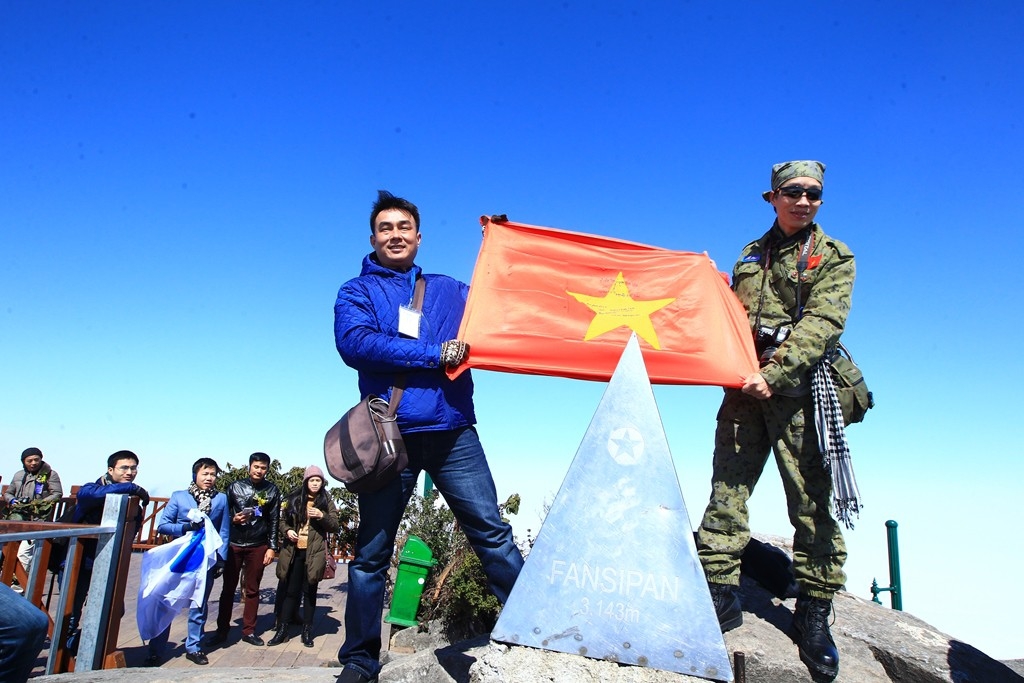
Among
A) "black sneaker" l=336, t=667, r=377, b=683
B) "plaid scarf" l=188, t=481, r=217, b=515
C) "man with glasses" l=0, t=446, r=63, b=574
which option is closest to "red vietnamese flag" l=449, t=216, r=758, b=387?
"black sneaker" l=336, t=667, r=377, b=683

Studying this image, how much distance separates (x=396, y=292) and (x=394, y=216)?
1.27 feet

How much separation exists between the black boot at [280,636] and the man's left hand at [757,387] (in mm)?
6290

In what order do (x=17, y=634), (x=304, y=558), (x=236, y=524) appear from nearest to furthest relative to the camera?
(x=17, y=634) → (x=236, y=524) → (x=304, y=558)

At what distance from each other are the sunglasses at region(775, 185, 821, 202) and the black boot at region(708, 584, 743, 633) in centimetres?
200

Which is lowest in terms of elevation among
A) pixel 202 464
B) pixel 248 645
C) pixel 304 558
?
pixel 248 645

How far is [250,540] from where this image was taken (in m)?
7.60

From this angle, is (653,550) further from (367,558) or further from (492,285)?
(492,285)

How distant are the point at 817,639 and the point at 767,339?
1505 millimetres

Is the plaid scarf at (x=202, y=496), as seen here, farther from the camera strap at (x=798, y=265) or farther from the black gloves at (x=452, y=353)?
the camera strap at (x=798, y=265)

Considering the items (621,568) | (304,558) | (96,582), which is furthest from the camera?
(304,558)

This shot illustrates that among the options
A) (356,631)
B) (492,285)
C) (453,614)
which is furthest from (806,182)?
(453,614)

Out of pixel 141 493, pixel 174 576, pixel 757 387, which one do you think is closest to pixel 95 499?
pixel 141 493

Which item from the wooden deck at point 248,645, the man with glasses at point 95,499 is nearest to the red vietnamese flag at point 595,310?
the wooden deck at point 248,645

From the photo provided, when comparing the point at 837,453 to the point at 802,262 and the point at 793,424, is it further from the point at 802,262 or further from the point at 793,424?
the point at 802,262
